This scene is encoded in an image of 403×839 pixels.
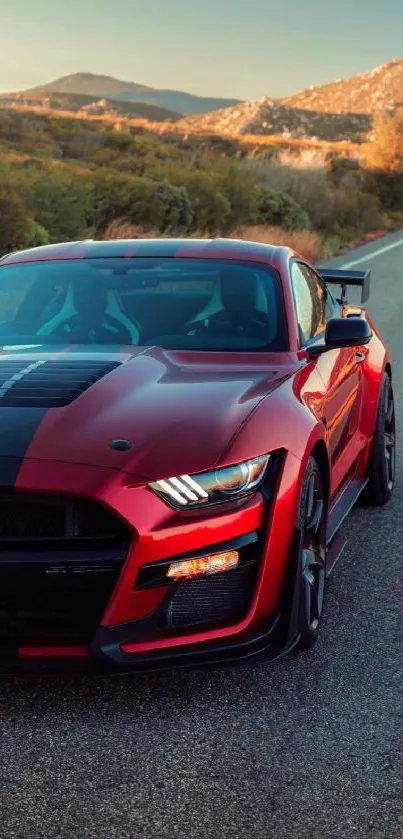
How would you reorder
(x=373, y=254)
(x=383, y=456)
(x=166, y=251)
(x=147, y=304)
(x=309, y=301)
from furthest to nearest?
(x=373, y=254) < (x=383, y=456) < (x=309, y=301) < (x=166, y=251) < (x=147, y=304)

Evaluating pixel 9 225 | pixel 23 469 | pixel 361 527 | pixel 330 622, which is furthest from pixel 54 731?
pixel 9 225

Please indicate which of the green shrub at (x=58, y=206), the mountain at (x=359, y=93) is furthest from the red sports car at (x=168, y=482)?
the mountain at (x=359, y=93)

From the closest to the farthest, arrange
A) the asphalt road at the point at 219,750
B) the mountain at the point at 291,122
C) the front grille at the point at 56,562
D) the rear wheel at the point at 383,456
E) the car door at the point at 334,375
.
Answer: the asphalt road at the point at 219,750 < the front grille at the point at 56,562 < the car door at the point at 334,375 < the rear wheel at the point at 383,456 < the mountain at the point at 291,122

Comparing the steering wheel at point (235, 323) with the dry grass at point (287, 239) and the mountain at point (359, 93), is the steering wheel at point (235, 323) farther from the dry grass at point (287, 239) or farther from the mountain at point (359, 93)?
the mountain at point (359, 93)

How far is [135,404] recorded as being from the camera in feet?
13.0

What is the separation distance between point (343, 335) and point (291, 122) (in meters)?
131

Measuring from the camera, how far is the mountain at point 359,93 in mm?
178125

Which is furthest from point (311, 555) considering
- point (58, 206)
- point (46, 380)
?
point (58, 206)

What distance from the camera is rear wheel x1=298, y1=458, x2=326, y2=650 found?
3.93 metres

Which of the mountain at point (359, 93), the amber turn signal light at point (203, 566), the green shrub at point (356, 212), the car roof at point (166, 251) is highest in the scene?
the car roof at point (166, 251)

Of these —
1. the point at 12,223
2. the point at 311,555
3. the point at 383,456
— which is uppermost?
the point at 311,555

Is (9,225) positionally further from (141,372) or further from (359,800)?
(359,800)

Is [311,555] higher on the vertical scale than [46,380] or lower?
lower

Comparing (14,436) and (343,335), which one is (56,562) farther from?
(343,335)
